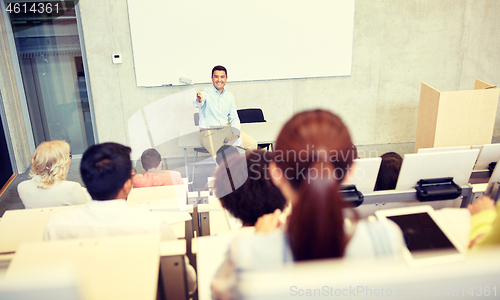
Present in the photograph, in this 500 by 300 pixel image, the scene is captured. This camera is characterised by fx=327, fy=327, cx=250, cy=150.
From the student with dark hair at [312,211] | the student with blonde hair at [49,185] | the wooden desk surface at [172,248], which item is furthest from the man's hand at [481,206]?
the student with blonde hair at [49,185]

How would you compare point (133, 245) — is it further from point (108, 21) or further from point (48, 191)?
point (108, 21)

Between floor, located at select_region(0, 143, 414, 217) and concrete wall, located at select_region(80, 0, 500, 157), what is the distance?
193 mm

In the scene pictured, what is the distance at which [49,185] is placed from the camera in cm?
194

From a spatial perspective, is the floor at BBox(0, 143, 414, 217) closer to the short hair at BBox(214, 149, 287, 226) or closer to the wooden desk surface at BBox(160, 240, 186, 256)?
the short hair at BBox(214, 149, 287, 226)

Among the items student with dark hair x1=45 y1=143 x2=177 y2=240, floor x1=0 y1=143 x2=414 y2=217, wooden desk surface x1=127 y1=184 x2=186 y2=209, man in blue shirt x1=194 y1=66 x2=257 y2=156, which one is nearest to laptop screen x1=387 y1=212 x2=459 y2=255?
student with dark hair x1=45 y1=143 x2=177 y2=240

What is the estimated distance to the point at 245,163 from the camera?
1.32 m

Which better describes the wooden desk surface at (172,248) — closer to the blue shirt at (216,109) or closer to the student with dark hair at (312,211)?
the student with dark hair at (312,211)

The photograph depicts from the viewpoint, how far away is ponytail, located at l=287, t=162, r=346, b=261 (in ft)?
2.37

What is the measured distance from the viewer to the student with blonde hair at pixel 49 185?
1.94 m

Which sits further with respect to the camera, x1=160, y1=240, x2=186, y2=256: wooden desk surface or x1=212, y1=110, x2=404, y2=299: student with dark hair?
x1=160, y1=240, x2=186, y2=256: wooden desk surface

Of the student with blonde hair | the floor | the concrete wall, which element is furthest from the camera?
the concrete wall

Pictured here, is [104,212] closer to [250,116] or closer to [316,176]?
[316,176]

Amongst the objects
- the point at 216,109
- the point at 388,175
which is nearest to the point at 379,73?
the point at 216,109

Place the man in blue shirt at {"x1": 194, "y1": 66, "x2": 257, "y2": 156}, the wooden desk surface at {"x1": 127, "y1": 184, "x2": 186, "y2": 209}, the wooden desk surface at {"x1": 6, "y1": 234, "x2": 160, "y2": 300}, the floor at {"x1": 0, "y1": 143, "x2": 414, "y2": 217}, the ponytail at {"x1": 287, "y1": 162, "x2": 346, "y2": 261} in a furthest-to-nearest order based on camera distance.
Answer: the man in blue shirt at {"x1": 194, "y1": 66, "x2": 257, "y2": 156}, the floor at {"x1": 0, "y1": 143, "x2": 414, "y2": 217}, the wooden desk surface at {"x1": 127, "y1": 184, "x2": 186, "y2": 209}, the wooden desk surface at {"x1": 6, "y1": 234, "x2": 160, "y2": 300}, the ponytail at {"x1": 287, "y1": 162, "x2": 346, "y2": 261}
